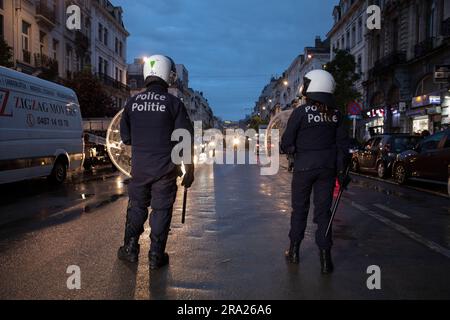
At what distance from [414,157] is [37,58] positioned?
2314 cm

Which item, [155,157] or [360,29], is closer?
[155,157]

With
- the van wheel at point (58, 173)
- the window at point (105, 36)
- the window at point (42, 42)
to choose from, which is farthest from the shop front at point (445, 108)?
the window at point (105, 36)

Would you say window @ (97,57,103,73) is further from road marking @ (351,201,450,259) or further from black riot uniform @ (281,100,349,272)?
black riot uniform @ (281,100,349,272)

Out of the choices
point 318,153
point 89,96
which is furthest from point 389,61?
point 318,153

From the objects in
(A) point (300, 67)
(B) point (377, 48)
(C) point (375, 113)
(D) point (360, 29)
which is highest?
(A) point (300, 67)

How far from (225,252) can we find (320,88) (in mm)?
2038

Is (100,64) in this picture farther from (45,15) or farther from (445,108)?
(445,108)

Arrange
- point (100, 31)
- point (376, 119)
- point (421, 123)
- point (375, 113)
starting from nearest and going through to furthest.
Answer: point (421, 123) → point (375, 113) → point (376, 119) → point (100, 31)

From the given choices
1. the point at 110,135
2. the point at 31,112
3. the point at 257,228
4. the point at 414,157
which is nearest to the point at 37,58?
the point at 110,135

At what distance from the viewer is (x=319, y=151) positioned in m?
4.54

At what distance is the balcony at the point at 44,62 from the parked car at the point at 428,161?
72.9ft

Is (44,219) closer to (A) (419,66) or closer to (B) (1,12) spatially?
(B) (1,12)

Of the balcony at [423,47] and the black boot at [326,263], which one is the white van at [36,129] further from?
the balcony at [423,47]
